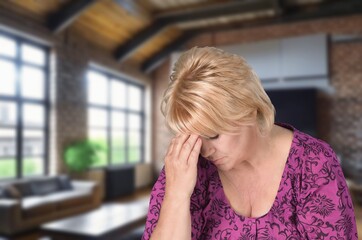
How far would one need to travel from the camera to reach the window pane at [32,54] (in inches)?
225

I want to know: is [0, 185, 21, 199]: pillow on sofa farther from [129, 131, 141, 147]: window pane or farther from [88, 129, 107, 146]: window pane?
[129, 131, 141, 147]: window pane

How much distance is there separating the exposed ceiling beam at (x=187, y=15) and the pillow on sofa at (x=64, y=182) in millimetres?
3215

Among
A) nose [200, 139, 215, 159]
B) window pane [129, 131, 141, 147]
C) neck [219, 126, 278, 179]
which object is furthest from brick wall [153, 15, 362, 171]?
nose [200, 139, 215, 159]

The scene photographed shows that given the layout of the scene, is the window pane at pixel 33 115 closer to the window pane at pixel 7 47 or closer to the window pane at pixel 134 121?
the window pane at pixel 7 47

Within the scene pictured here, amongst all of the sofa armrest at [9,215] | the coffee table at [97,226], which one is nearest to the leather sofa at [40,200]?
the sofa armrest at [9,215]

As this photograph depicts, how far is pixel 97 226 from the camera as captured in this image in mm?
3582

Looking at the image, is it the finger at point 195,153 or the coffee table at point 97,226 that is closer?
the finger at point 195,153

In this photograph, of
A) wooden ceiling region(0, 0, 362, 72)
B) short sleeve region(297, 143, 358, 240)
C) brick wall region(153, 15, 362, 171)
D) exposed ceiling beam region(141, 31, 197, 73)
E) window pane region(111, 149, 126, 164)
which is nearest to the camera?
short sleeve region(297, 143, 358, 240)

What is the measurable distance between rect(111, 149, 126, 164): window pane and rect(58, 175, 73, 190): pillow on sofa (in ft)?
6.77

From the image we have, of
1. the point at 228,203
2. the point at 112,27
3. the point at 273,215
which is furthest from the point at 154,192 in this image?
the point at 112,27

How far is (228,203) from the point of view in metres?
0.90

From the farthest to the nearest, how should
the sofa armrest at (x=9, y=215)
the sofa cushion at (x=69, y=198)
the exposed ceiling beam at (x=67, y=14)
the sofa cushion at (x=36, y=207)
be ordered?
1. the exposed ceiling beam at (x=67, y=14)
2. the sofa cushion at (x=69, y=198)
3. the sofa cushion at (x=36, y=207)
4. the sofa armrest at (x=9, y=215)

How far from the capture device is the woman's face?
82 cm

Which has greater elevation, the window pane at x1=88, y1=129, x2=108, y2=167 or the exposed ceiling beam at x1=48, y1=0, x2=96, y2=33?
the exposed ceiling beam at x1=48, y1=0, x2=96, y2=33
